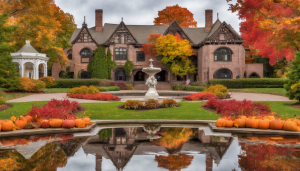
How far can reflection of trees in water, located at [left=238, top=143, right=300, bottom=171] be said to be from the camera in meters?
5.34

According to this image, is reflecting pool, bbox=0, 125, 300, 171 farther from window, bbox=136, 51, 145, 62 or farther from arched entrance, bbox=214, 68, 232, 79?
window, bbox=136, 51, 145, 62

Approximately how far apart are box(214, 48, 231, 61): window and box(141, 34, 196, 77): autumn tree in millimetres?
3778

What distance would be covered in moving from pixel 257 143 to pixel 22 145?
647 cm

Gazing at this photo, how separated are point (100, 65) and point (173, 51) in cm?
1116

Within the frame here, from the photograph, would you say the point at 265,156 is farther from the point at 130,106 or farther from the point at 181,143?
the point at 130,106

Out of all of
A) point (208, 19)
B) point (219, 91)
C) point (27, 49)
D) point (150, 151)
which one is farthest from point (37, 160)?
point (208, 19)

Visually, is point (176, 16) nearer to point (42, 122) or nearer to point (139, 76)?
point (139, 76)

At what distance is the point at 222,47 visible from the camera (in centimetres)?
3928

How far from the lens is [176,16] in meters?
53.9

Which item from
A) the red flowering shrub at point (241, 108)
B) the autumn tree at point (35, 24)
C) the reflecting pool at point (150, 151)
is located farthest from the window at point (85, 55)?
the reflecting pool at point (150, 151)

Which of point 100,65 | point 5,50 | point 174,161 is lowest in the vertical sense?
point 174,161

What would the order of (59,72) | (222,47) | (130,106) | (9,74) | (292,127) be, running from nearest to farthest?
(292,127) → (130,106) → (9,74) → (222,47) → (59,72)

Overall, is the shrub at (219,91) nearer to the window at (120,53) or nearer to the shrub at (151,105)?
the shrub at (151,105)

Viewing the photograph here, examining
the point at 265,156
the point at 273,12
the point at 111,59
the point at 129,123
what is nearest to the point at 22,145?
the point at 129,123
